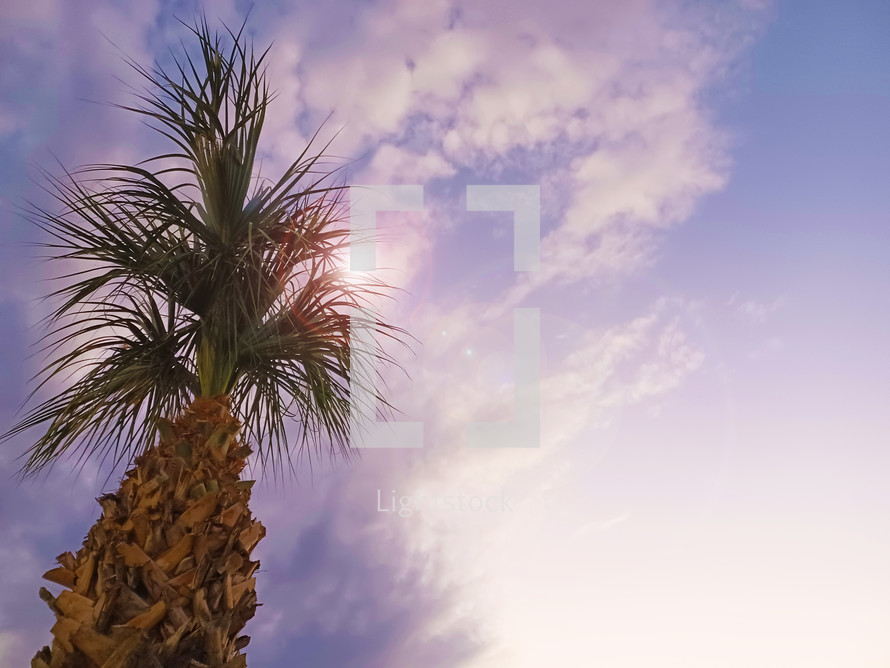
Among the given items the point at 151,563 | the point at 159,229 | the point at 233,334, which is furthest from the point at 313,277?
the point at 151,563

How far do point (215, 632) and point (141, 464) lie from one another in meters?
1.57

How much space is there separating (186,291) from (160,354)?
705 mm

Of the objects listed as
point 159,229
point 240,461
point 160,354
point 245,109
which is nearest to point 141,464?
point 240,461

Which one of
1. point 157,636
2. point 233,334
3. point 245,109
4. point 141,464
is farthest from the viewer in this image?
point 245,109

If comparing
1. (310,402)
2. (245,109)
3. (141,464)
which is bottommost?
(141,464)

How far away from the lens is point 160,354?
6.59 metres

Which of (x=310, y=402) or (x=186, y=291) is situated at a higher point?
(x=186, y=291)

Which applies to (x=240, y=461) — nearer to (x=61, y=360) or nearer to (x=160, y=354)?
(x=160, y=354)

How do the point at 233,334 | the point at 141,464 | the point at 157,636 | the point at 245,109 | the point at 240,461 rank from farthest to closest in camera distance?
the point at 245,109 < the point at 233,334 < the point at 240,461 < the point at 141,464 < the point at 157,636

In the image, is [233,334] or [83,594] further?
[233,334]

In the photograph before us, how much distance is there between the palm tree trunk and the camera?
4.77 meters

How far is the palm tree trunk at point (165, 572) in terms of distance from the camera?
4773mm

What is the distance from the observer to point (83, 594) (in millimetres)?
4980

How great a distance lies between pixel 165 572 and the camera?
5.06 m
